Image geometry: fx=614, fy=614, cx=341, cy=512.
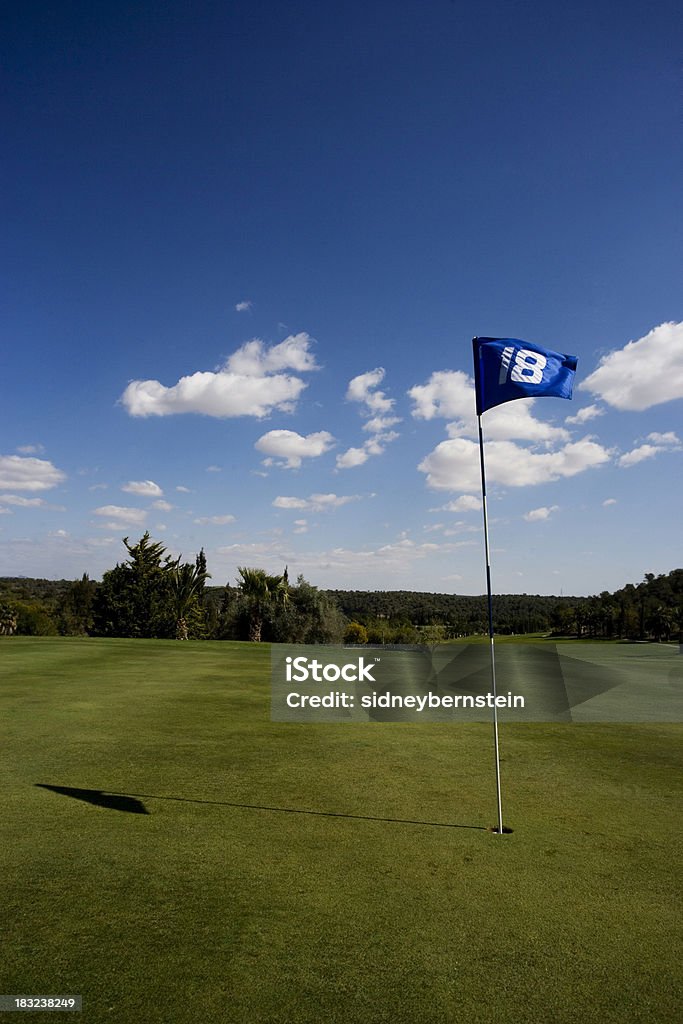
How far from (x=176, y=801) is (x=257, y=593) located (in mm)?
46833

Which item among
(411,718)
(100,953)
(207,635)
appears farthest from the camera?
(207,635)

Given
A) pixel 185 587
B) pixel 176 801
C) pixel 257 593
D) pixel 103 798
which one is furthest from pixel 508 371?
pixel 185 587

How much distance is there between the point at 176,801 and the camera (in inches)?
313

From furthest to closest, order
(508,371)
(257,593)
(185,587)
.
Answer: (185,587)
(257,593)
(508,371)

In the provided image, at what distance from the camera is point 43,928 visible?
4.81 m

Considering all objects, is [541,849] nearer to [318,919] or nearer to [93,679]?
[318,919]

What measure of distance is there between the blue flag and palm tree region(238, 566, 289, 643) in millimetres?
47090

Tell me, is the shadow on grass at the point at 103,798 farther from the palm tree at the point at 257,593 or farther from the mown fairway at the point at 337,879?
the palm tree at the point at 257,593

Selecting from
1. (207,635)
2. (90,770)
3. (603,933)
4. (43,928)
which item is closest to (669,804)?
(603,933)

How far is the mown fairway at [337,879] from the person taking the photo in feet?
13.6

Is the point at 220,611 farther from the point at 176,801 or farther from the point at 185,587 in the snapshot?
the point at 176,801

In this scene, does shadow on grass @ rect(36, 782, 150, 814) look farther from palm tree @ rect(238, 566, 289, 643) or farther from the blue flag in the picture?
palm tree @ rect(238, 566, 289, 643)

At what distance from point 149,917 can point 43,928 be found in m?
0.80

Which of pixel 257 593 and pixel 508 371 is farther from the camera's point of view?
pixel 257 593
